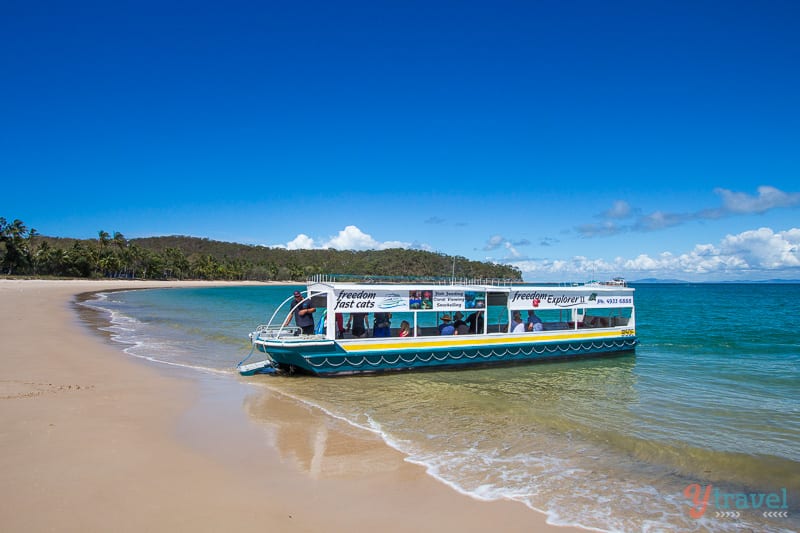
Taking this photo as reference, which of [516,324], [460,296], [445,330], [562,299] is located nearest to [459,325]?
[445,330]

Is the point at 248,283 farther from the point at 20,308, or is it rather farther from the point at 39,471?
the point at 39,471

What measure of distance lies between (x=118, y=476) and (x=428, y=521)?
14.1ft

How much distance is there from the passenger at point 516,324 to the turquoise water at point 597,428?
1.78m

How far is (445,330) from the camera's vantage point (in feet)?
59.9

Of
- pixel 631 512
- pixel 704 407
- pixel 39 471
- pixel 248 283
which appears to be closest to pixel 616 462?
pixel 631 512

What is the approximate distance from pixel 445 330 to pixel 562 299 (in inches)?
238

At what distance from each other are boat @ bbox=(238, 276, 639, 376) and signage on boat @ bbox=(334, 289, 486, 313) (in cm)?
3

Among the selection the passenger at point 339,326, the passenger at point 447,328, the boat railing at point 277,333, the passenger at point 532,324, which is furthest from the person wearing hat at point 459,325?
the boat railing at point 277,333

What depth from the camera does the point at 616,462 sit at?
28.4ft

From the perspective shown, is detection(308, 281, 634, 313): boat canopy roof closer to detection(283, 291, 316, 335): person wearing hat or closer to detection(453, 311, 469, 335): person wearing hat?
detection(283, 291, 316, 335): person wearing hat

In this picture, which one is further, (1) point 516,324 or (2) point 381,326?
(1) point 516,324

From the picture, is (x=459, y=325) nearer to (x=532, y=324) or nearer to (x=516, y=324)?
(x=516, y=324)

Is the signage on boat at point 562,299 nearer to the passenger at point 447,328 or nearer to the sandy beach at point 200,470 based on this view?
the passenger at point 447,328
